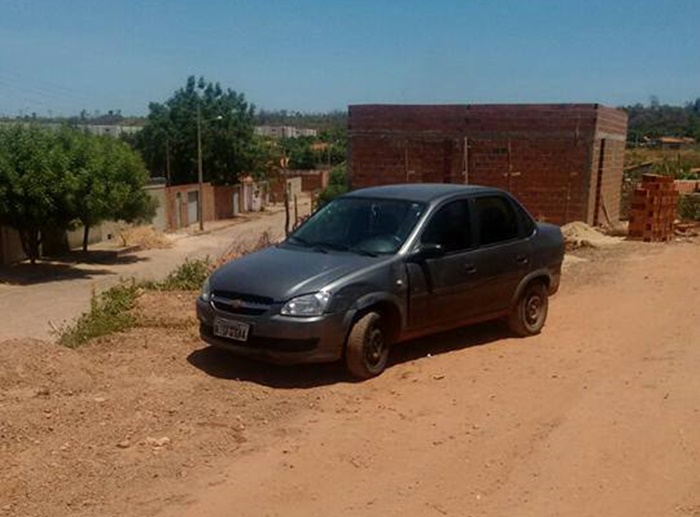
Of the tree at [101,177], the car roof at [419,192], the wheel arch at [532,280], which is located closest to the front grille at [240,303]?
the car roof at [419,192]

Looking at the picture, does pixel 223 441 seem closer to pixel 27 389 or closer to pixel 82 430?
pixel 82 430

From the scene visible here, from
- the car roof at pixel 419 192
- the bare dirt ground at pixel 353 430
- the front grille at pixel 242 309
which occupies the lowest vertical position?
the bare dirt ground at pixel 353 430

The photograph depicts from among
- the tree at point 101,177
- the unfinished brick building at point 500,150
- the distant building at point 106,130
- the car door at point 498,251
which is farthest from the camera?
the distant building at point 106,130

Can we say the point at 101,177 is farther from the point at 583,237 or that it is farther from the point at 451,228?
the point at 451,228

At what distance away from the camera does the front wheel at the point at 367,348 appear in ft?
20.2

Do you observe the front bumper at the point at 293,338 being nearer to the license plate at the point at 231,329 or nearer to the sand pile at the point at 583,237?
the license plate at the point at 231,329

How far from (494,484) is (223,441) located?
1673 millimetres

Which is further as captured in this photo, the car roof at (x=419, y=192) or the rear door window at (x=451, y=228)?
the car roof at (x=419, y=192)

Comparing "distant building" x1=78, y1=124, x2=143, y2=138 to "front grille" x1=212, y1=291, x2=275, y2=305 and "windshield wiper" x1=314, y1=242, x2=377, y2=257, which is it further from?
"front grille" x1=212, y1=291, x2=275, y2=305

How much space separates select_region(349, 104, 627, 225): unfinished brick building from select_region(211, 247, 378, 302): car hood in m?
11.6

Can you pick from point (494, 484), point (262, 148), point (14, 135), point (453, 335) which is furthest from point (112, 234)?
point (494, 484)

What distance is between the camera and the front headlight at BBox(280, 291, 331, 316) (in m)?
5.91

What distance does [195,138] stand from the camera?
204 feet

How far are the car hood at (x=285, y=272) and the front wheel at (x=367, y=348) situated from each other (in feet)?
1.43
